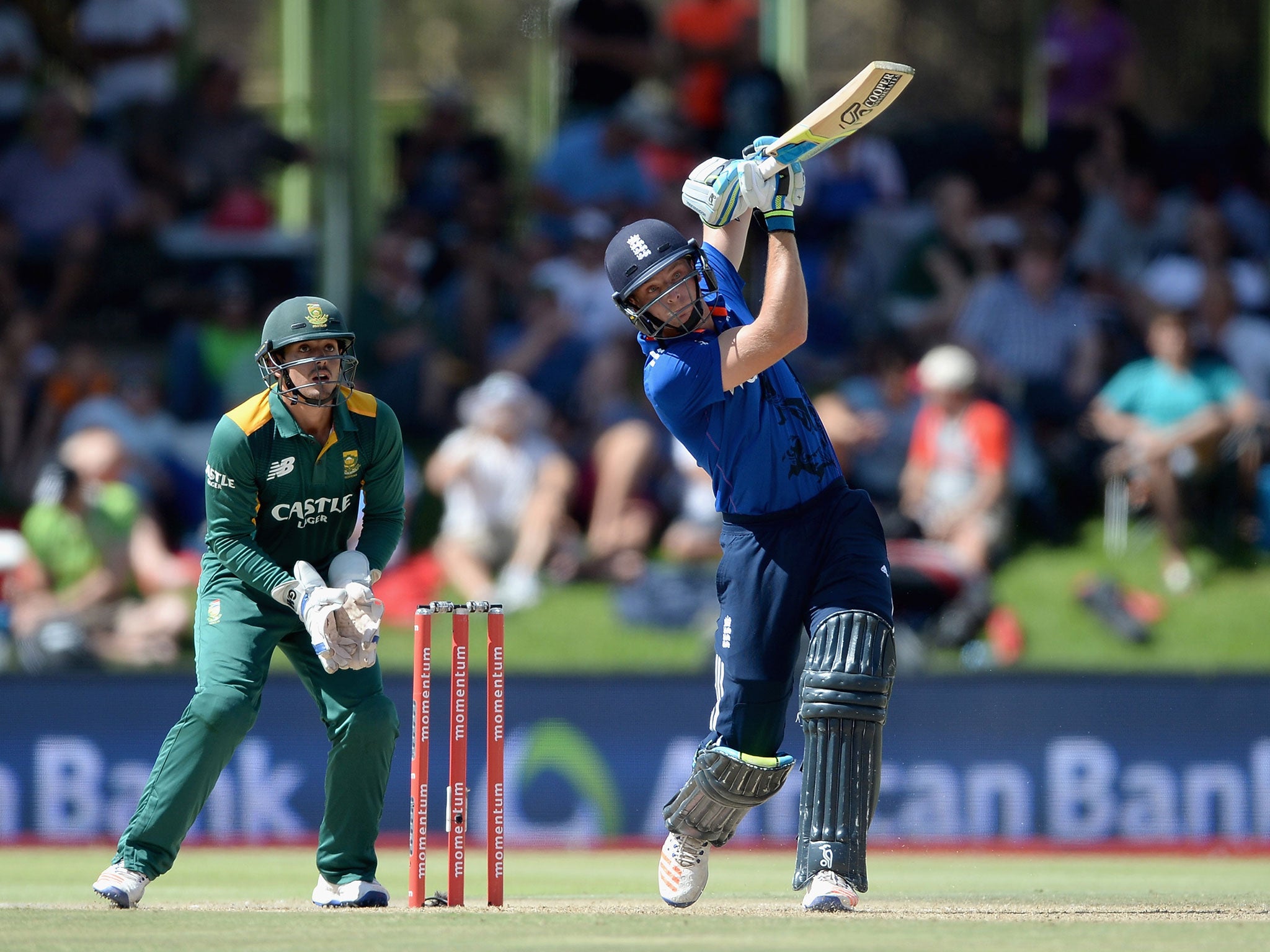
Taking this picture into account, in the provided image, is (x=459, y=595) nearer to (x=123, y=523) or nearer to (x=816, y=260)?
(x=123, y=523)

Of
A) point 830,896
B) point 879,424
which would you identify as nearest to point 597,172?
point 879,424

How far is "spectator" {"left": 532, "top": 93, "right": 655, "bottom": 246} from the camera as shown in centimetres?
1316

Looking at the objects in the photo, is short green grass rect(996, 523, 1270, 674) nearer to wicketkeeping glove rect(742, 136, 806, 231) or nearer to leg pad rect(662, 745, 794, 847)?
leg pad rect(662, 745, 794, 847)

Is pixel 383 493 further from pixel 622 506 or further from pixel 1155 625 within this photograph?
pixel 1155 625

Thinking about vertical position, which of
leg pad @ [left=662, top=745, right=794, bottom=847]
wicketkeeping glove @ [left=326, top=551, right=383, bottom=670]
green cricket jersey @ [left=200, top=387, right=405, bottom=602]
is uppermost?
green cricket jersey @ [left=200, top=387, right=405, bottom=602]

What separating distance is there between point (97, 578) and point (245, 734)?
19.5ft

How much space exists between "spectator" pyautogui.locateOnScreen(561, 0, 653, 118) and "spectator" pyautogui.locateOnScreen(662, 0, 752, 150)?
0.30m

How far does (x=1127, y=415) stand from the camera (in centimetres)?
1172

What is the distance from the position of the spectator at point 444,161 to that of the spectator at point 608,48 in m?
0.87

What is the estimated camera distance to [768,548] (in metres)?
5.57

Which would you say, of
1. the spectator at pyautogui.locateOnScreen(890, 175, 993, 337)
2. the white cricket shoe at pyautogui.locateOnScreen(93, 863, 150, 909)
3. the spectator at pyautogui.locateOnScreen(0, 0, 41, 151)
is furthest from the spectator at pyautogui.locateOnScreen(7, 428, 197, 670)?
the white cricket shoe at pyautogui.locateOnScreen(93, 863, 150, 909)

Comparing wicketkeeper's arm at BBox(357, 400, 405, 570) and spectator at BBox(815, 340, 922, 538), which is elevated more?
spectator at BBox(815, 340, 922, 538)

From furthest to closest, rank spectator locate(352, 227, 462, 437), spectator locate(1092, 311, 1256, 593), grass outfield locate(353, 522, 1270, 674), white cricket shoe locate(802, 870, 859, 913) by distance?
spectator locate(352, 227, 462, 437), spectator locate(1092, 311, 1256, 593), grass outfield locate(353, 522, 1270, 674), white cricket shoe locate(802, 870, 859, 913)

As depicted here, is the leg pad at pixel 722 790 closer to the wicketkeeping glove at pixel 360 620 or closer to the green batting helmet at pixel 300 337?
the wicketkeeping glove at pixel 360 620
